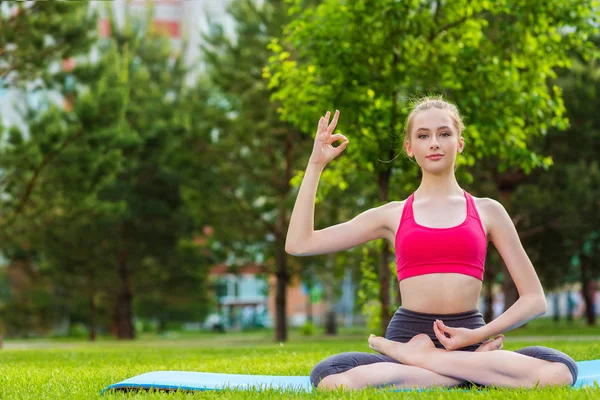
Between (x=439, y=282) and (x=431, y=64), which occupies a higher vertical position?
(x=431, y=64)

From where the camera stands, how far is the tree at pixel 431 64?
12.0 m

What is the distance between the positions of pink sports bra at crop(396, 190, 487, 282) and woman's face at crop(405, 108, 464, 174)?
1.15 ft

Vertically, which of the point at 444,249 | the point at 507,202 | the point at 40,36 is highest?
the point at 40,36

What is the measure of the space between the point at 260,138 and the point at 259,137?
0.30 ft

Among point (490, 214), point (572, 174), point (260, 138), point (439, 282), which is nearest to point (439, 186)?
point (490, 214)

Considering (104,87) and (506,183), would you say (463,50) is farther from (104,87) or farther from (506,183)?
(506,183)

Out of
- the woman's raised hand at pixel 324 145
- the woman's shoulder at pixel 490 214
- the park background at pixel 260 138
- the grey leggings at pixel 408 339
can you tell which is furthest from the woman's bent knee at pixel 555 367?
the park background at pixel 260 138

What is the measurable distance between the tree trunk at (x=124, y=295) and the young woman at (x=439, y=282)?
85.8 feet

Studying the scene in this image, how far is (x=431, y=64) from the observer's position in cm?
1242

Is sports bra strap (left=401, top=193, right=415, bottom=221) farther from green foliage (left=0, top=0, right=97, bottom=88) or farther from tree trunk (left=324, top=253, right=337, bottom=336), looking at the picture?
tree trunk (left=324, top=253, right=337, bottom=336)

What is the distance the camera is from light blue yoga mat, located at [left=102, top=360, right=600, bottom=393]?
500cm

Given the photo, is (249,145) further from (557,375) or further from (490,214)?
(557,375)

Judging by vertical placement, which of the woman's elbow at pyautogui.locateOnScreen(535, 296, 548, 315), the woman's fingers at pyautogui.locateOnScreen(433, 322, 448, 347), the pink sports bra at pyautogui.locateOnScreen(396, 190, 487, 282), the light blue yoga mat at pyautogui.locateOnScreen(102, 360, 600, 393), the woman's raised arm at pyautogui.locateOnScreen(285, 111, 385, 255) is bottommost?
the light blue yoga mat at pyautogui.locateOnScreen(102, 360, 600, 393)

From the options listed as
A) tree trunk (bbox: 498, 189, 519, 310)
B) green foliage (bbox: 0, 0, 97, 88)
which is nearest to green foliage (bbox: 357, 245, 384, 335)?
green foliage (bbox: 0, 0, 97, 88)
